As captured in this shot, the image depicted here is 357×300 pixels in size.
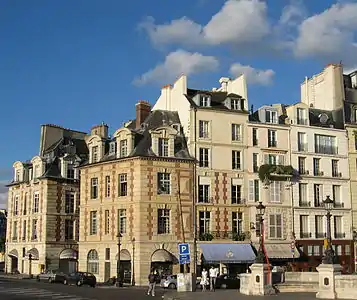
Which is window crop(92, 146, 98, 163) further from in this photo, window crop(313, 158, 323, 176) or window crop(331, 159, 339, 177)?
window crop(331, 159, 339, 177)

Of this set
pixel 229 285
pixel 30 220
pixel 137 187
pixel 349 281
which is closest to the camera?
pixel 349 281

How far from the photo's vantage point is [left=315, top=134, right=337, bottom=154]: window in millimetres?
51781

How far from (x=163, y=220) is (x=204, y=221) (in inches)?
133

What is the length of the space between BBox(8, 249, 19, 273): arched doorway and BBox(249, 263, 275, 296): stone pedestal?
36260mm

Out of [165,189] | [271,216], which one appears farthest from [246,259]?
[165,189]

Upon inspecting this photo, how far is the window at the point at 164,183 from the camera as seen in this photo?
46.0 m

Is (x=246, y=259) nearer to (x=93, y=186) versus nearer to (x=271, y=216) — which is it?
(x=271, y=216)

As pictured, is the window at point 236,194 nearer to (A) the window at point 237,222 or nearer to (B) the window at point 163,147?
(A) the window at point 237,222

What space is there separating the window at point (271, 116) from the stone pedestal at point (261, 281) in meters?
21.4

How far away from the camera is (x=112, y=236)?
47.1 meters

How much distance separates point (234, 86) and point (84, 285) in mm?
21759

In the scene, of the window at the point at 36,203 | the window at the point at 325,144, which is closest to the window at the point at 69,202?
the window at the point at 36,203

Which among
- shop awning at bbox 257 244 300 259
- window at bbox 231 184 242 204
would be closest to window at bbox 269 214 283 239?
shop awning at bbox 257 244 300 259

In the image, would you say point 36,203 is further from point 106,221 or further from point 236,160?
point 236,160
